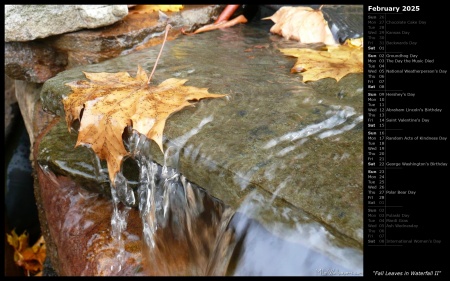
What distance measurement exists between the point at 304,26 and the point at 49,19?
129cm

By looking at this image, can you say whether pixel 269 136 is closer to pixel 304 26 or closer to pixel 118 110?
pixel 118 110

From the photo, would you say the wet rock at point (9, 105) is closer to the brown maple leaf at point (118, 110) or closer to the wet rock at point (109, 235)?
the wet rock at point (109, 235)

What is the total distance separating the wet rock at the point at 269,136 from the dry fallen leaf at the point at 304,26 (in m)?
0.48

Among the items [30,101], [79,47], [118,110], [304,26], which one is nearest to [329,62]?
[304,26]

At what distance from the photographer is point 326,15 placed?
8.96ft

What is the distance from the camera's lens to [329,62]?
7.01 feet

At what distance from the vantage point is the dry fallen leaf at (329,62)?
2020mm

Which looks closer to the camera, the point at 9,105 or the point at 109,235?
the point at 109,235

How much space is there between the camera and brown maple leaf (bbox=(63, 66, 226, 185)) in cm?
167

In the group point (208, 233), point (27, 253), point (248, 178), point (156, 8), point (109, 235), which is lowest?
point (27, 253)

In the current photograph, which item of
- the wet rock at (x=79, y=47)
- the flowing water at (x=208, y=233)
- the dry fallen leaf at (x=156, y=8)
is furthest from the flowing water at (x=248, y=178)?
the dry fallen leaf at (x=156, y=8)

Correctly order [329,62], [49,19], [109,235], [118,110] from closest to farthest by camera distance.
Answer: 1. [118,110]
2. [109,235]
3. [329,62]
4. [49,19]
